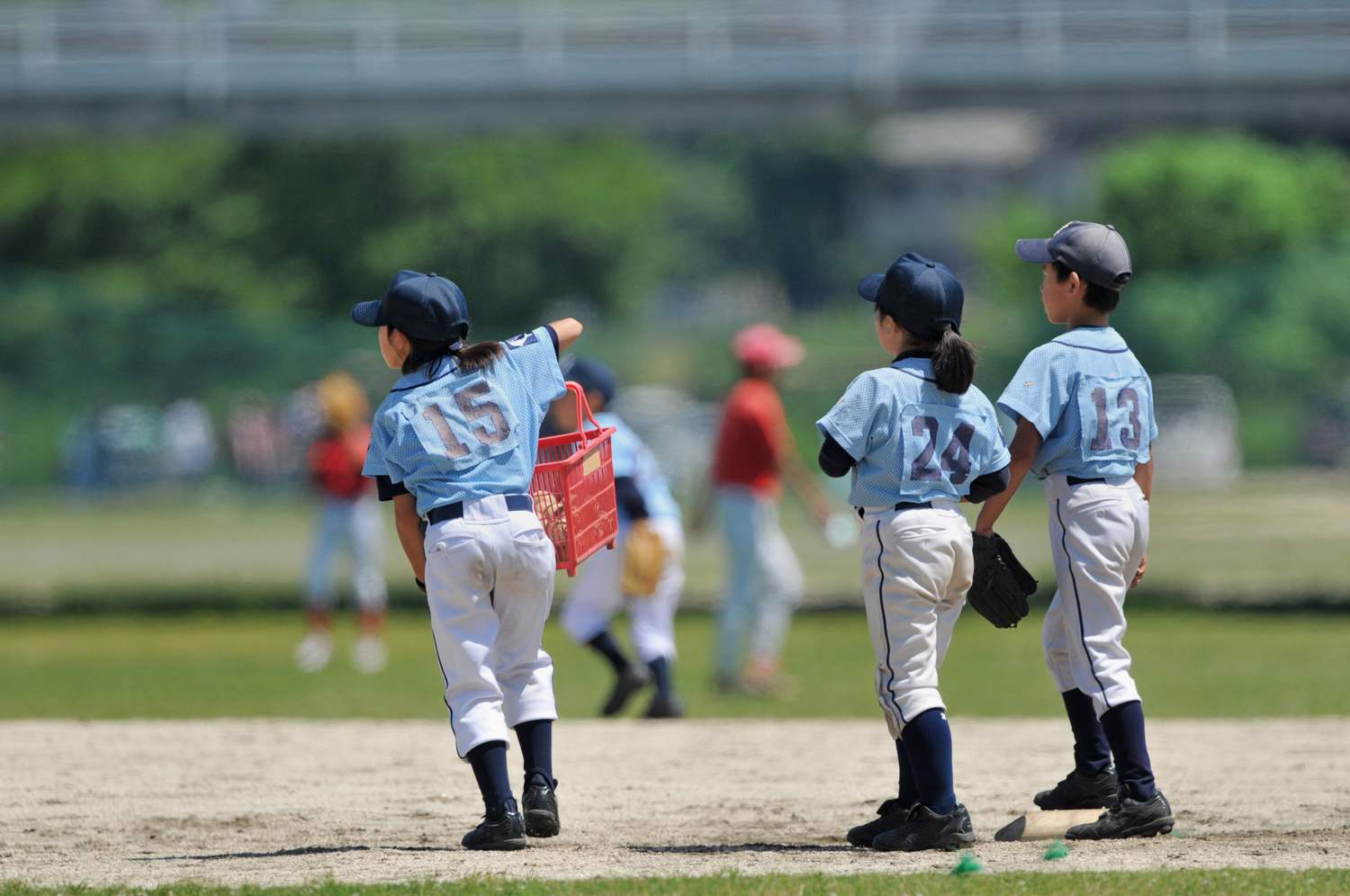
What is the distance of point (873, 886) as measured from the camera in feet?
16.8

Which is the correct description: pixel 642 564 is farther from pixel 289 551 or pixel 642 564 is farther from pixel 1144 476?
pixel 289 551

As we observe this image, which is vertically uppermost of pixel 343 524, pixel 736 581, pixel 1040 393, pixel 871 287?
pixel 871 287

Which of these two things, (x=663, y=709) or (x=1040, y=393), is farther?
(x=663, y=709)

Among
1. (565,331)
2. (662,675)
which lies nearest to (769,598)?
(662,675)

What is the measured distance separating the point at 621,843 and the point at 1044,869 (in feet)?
4.56

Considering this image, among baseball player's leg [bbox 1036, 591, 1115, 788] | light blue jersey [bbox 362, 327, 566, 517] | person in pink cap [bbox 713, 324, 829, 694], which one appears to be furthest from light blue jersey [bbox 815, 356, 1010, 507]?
person in pink cap [bbox 713, 324, 829, 694]

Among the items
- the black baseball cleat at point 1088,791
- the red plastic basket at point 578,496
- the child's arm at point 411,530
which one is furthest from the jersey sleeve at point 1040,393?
the child's arm at point 411,530

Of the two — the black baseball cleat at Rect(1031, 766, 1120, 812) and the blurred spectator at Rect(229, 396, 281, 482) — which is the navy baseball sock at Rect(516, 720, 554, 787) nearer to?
the black baseball cleat at Rect(1031, 766, 1120, 812)

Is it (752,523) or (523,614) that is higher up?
(523,614)

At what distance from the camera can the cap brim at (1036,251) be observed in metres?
6.04

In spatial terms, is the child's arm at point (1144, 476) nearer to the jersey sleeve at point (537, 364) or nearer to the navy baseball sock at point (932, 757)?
the navy baseball sock at point (932, 757)

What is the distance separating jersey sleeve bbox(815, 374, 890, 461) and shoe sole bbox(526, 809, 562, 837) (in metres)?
1.49

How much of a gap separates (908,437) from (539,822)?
1.67 metres

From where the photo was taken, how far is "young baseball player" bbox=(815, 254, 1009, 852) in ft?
18.5
